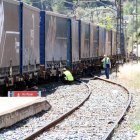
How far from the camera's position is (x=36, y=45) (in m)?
22.6

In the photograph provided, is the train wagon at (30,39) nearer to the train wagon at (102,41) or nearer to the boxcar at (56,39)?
the boxcar at (56,39)

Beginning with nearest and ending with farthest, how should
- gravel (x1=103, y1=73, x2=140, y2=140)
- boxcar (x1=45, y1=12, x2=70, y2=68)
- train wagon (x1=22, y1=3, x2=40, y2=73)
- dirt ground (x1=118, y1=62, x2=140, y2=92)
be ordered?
gravel (x1=103, y1=73, x2=140, y2=140) → train wagon (x1=22, y1=3, x2=40, y2=73) → boxcar (x1=45, y1=12, x2=70, y2=68) → dirt ground (x1=118, y1=62, x2=140, y2=92)

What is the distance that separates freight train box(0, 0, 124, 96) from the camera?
700 inches

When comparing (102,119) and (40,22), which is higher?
(40,22)

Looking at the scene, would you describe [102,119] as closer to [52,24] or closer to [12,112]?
[12,112]

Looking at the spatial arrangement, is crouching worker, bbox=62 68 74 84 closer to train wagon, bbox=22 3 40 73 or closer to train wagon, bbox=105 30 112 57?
train wagon, bbox=22 3 40 73

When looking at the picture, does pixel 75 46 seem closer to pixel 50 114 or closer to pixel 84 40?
pixel 84 40

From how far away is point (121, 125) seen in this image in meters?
13.2

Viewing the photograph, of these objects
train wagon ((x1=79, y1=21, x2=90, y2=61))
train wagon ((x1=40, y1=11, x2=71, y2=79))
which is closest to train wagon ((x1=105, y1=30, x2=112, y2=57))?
train wagon ((x1=79, y1=21, x2=90, y2=61))

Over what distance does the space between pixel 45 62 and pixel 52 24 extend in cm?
236

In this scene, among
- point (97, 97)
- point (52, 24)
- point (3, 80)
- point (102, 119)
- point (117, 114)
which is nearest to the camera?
point (102, 119)

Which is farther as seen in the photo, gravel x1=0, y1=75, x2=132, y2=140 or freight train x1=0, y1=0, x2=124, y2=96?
freight train x1=0, y1=0, x2=124, y2=96

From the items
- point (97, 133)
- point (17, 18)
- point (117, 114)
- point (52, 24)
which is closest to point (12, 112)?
point (97, 133)

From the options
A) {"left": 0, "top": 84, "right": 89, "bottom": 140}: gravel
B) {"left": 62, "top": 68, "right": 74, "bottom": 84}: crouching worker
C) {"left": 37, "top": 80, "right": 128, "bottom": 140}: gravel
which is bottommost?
{"left": 37, "top": 80, "right": 128, "bottom": 140}: gravel
